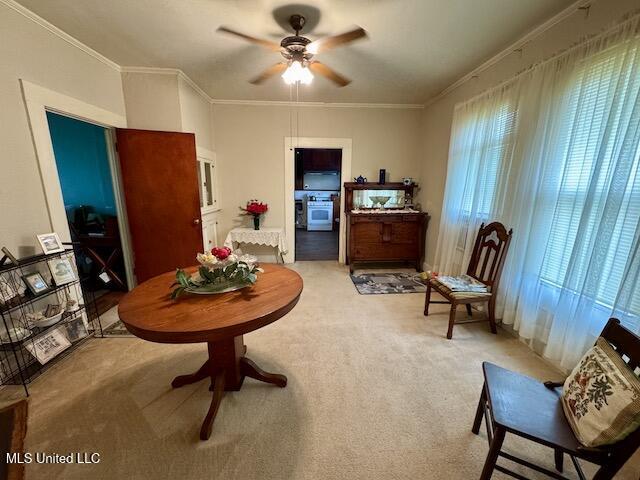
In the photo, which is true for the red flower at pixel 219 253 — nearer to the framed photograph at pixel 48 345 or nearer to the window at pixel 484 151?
the framed photograph at pixel 48 345

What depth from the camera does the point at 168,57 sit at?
2619 mm

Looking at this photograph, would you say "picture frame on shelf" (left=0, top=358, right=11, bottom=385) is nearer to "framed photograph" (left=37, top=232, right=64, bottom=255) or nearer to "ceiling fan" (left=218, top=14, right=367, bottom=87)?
"framed photograph" (left=37, top=232, right=64, bottom=255)

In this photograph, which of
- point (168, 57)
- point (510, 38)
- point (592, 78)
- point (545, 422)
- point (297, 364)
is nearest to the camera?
point (545, 422)

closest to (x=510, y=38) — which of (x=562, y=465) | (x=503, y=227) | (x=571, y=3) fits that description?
(x=571, y=3)

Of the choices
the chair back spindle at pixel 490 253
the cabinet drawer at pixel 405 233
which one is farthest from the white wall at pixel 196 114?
the chair back spindle at pixel 490 253

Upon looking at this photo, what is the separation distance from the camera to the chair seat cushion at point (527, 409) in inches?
39.7

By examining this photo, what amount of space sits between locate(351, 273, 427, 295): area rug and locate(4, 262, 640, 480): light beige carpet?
3.03 feet

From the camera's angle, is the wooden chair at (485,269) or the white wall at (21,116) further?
the wooden chair at (485,269)

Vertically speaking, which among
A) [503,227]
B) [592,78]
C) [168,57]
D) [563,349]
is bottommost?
[563,349]

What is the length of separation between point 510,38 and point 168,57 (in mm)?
3184

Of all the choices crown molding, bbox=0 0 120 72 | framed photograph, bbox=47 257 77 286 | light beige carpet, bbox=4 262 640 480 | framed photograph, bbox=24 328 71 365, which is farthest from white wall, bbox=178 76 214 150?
light beige carpet, bbox=4 262 640 480

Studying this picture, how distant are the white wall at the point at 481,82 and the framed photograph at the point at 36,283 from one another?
4182 mm

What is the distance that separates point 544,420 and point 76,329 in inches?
126

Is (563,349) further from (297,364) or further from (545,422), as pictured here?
(297,364)
